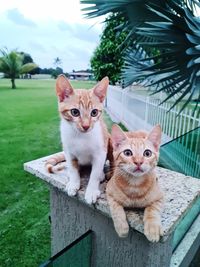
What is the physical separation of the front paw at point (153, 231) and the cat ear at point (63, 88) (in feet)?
1.85

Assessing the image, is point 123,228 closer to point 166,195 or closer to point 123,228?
point 123,228

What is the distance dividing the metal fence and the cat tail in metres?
0.93

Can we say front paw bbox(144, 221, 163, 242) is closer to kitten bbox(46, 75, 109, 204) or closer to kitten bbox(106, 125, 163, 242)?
kitten bbox(106, 125, 163, 242)

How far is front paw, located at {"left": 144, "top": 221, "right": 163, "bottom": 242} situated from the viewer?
83 centimetres

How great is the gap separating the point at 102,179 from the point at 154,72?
114 centimetres

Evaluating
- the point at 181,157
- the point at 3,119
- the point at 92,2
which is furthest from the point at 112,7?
the point at 3,119

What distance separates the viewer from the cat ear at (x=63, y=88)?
105 cm

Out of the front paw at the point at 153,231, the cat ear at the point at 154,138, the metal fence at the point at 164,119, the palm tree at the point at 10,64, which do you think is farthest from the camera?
the palm tree at the point at 10,64

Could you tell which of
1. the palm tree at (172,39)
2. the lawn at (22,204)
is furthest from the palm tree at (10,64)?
the palm tree at (172,39)

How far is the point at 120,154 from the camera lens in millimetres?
918

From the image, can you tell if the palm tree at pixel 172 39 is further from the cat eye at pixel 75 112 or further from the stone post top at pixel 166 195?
the cat eye at pixel 75 112

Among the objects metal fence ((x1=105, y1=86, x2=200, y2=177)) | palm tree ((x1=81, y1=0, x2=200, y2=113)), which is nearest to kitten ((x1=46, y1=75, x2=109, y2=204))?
palm tree ((x1=81, y1=0, x2=200, y2=113))

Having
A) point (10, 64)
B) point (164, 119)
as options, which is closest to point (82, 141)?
point (164, 119)

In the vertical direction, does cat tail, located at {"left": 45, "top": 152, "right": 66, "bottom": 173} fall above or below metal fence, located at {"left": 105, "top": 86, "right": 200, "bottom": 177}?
above
